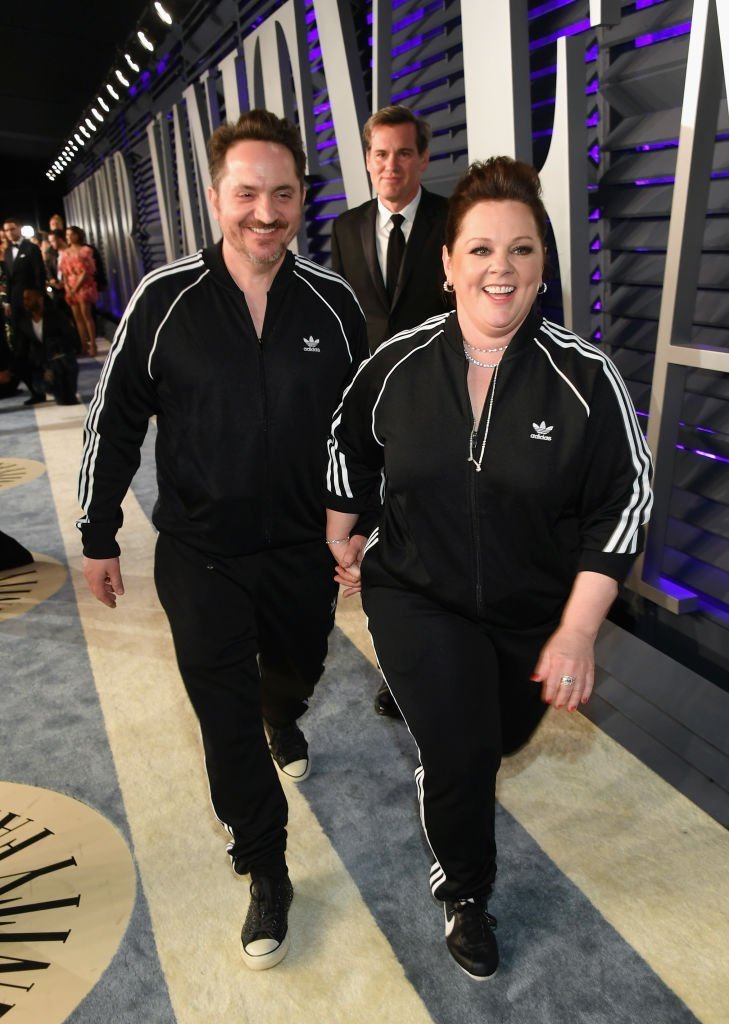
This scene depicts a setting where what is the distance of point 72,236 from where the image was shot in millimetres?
13203

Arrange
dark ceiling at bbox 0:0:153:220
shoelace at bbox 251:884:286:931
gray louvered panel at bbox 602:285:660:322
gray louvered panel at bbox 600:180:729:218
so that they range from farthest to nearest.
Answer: dark ceiling at bbox 0:0:153:220 → gray louvered panel at bbox 602:285:660:322 → gray louvered panel at bbox 600:180:729:218 → shoelace at bbox 251:884:286:931

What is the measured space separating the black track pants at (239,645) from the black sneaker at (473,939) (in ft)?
1.48

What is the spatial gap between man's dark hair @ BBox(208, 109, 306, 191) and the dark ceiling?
A: 897 cm

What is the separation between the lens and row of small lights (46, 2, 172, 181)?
9977 mm

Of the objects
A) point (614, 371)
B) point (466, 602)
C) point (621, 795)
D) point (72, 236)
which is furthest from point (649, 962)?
point (72, 236)

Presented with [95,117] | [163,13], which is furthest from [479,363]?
[95,117]

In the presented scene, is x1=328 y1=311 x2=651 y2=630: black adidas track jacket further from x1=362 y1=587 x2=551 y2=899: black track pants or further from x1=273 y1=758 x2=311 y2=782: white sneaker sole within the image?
x1=273 y1=758 x2=311 y2=782: white sneaker sole

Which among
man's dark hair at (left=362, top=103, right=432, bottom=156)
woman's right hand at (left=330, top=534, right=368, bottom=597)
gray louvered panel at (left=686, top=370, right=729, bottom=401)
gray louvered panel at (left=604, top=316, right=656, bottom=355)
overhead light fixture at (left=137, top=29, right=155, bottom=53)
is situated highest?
overhead light fixture at (left=137, top=29, right=155, bottom=53)

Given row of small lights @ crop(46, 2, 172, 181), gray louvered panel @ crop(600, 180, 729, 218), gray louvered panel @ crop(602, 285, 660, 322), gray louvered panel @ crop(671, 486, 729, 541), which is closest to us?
gray louvered panel @ crop(600, 180, 729, 218)

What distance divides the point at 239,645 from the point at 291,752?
0.78 m

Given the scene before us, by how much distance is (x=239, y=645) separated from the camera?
2.17 meters

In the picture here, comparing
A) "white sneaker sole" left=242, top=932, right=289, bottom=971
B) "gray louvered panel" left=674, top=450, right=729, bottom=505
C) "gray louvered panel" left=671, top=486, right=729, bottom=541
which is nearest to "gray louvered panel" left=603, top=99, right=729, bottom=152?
"gray louvered panel" left=674, top=450, right=729, bottom=505

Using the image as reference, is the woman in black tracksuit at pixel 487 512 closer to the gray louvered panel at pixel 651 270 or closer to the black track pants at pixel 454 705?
the black track pants at pixel 454 705

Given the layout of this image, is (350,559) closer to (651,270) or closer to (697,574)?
(697,574)
